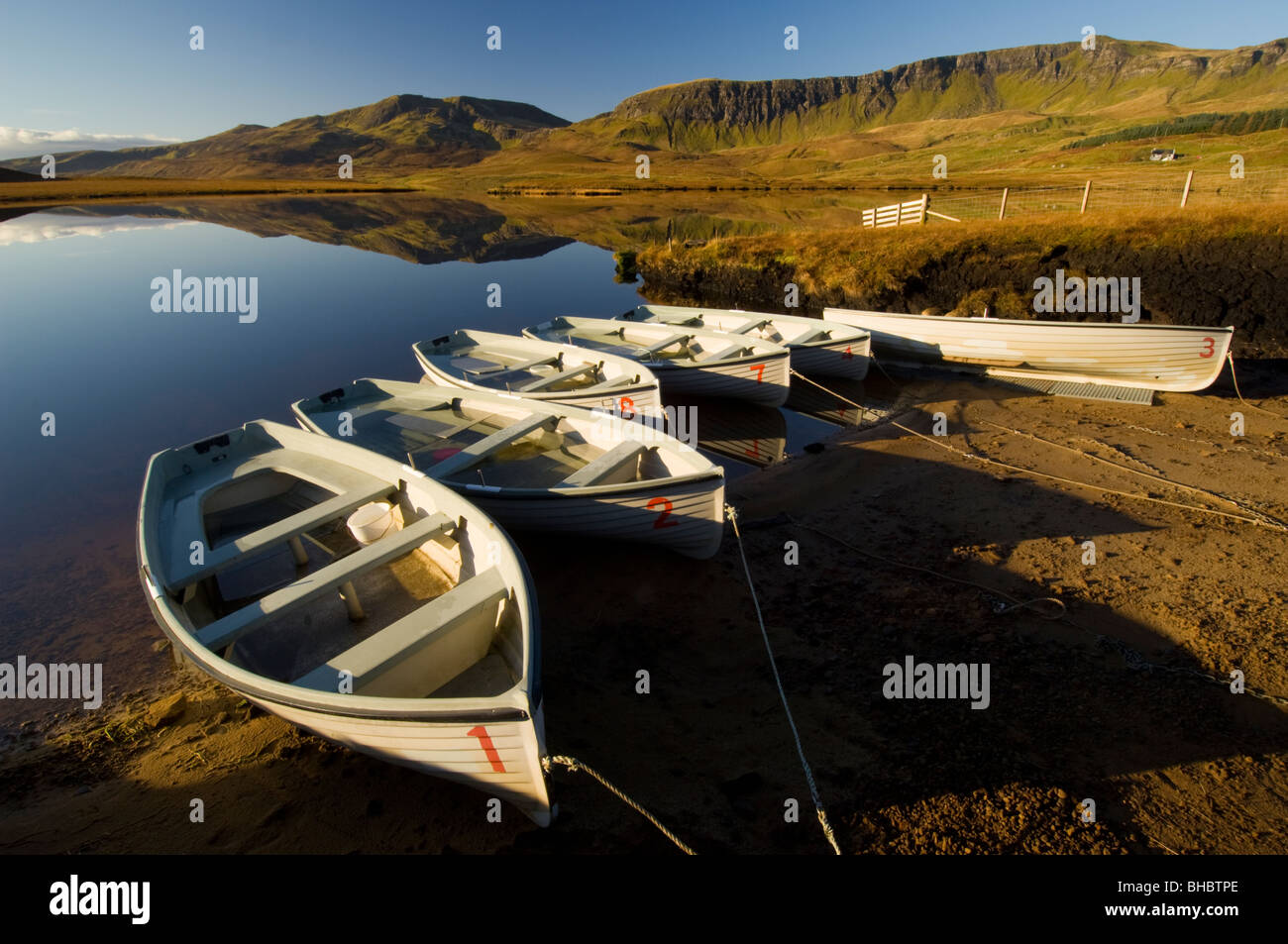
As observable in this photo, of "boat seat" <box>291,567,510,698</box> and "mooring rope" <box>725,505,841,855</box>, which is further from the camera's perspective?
"boat seat" <box>291,567,510,698</box>

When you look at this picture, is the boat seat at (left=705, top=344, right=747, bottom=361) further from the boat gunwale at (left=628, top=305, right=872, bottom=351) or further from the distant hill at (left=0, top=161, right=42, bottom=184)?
the distant hill at (left=0, top=161, right=42, bottom=184)

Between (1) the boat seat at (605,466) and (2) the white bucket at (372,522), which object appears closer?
(2) the white bucket at (372,522)

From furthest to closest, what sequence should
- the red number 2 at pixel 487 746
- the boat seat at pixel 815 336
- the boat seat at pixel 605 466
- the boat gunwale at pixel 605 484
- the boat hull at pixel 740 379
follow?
1. the boat seat at pixel 815 336
2. the boat hull at pixel 740 379
3. the boat seat at pixel 605 466
4. the boat gunwale at pixel 605 484
5. the red number 2 at pixel 487 746

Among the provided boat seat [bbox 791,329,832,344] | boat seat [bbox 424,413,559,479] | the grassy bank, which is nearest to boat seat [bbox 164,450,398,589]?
boat seat [bbox 424,413,559,479]

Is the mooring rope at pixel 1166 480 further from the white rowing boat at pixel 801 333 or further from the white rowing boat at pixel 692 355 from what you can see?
the white rowing boat at pixel 692 355

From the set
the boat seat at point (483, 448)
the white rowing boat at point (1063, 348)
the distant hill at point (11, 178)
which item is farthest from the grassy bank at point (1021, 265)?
the distant hill at point (11, 178)
